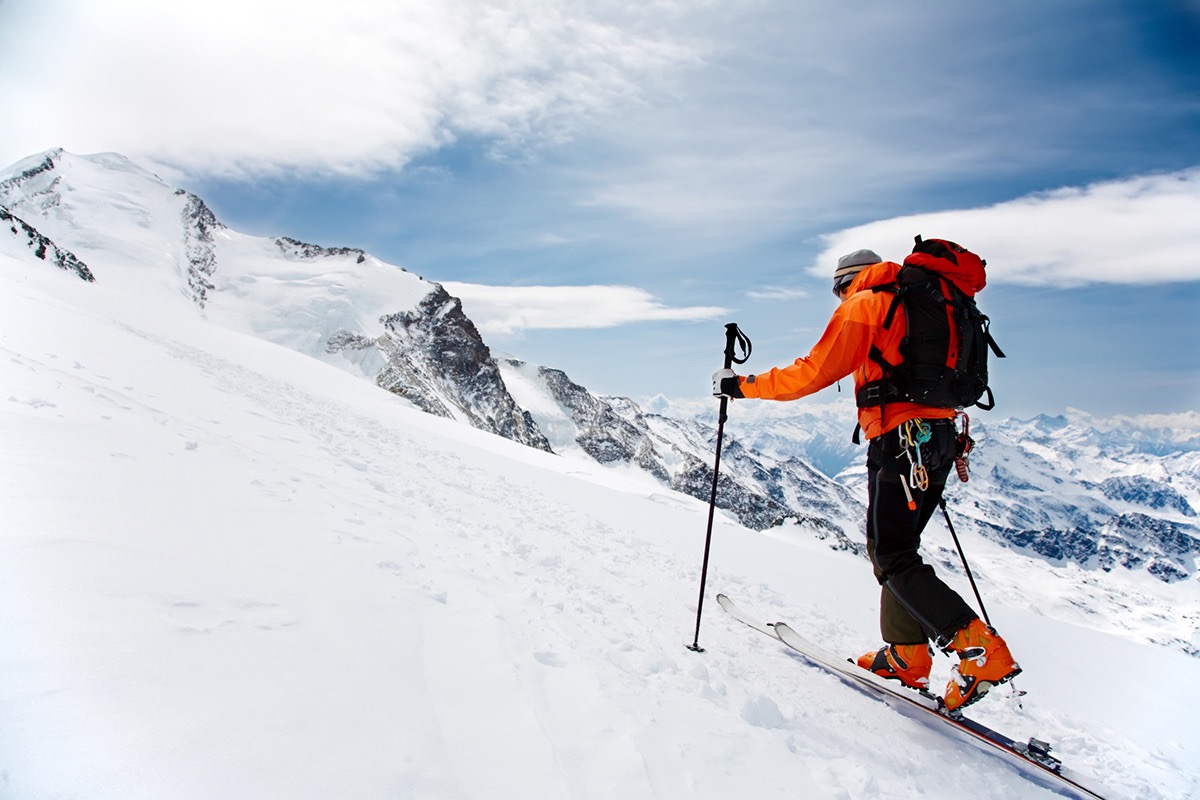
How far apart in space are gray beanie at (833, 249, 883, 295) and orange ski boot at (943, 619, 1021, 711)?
294 cm

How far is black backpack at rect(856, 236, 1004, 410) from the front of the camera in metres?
4.38

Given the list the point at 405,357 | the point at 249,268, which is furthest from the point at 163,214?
the point at 405,357

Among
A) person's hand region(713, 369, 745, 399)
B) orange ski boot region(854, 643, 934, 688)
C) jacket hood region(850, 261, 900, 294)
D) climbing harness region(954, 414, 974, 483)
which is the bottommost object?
orange ski boot region(854, 643, 934, 688)

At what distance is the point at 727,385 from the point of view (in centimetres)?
518

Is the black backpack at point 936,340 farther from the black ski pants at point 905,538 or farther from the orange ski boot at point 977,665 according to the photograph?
the orange ski boot at point 977,665

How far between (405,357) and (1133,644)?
88659 millimetres

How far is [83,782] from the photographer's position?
1.73m

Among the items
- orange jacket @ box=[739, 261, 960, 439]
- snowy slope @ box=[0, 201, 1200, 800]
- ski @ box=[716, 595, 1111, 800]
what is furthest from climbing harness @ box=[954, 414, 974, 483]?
snowy slope @ box=[0, 201, 1200, 800]

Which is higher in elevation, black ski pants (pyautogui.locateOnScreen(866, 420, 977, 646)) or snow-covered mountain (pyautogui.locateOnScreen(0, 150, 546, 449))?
snow-covered mountain (pyautogui.locateOnScreen(0, 150, 546, 449))

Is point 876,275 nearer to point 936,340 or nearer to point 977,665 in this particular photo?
point 936,340

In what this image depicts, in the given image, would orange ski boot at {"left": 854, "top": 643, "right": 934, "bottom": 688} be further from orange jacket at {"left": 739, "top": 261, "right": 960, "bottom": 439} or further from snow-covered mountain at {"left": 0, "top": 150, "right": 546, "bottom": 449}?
snow-covered mountain at {"left": 0, "top": 150, "right": 546, "bottom": 449}

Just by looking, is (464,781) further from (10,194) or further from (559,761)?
(10,194)

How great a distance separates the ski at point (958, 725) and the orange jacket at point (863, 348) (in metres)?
1.99

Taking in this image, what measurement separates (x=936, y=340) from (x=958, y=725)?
2808 mm
